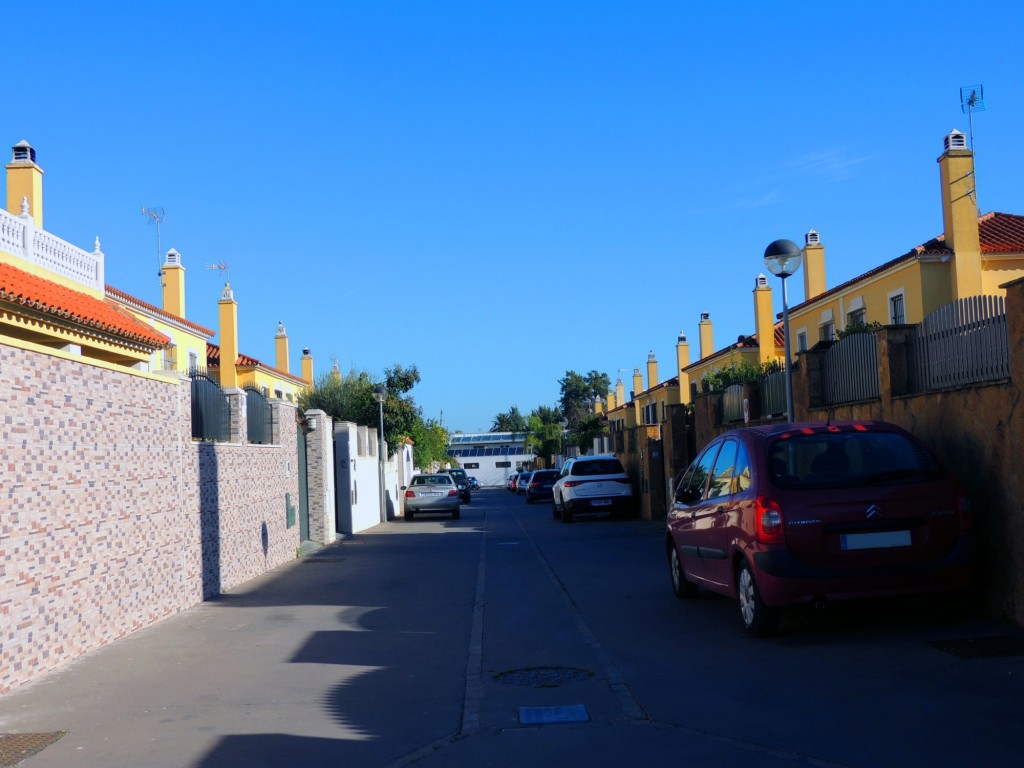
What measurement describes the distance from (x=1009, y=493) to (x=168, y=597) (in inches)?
334

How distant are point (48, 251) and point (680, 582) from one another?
42.3 feet

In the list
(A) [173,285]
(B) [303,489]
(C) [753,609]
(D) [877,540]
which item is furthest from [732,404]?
(A) [173,285]

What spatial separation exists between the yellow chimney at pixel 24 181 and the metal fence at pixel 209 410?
476 inches

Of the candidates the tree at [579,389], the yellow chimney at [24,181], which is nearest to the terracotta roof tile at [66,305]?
the yellow chimney at [24,181]

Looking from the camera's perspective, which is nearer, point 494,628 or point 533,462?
point 494,628

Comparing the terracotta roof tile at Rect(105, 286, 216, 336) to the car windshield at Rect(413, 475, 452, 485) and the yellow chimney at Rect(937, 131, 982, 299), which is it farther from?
the yellow chimney at Rect(937, 131, 982, 299)

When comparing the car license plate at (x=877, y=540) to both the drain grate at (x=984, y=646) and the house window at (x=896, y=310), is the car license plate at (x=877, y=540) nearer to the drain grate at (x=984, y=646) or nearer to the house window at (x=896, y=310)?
the drain grate at (x=984, y=646)

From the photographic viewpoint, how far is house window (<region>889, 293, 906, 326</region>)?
26994 millimetres

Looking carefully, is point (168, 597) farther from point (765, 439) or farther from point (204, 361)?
point (204, 361)

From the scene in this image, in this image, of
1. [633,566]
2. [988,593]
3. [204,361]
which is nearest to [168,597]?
[633,566]

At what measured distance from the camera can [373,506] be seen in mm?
31141

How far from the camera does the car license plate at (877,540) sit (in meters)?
7.66

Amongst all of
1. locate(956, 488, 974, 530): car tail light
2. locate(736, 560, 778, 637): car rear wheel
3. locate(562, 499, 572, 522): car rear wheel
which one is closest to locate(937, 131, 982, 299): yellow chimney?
locate(562, 499, 572, 522): car rear wheel

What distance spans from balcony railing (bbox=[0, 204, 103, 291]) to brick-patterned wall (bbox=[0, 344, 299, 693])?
5.78 meters
